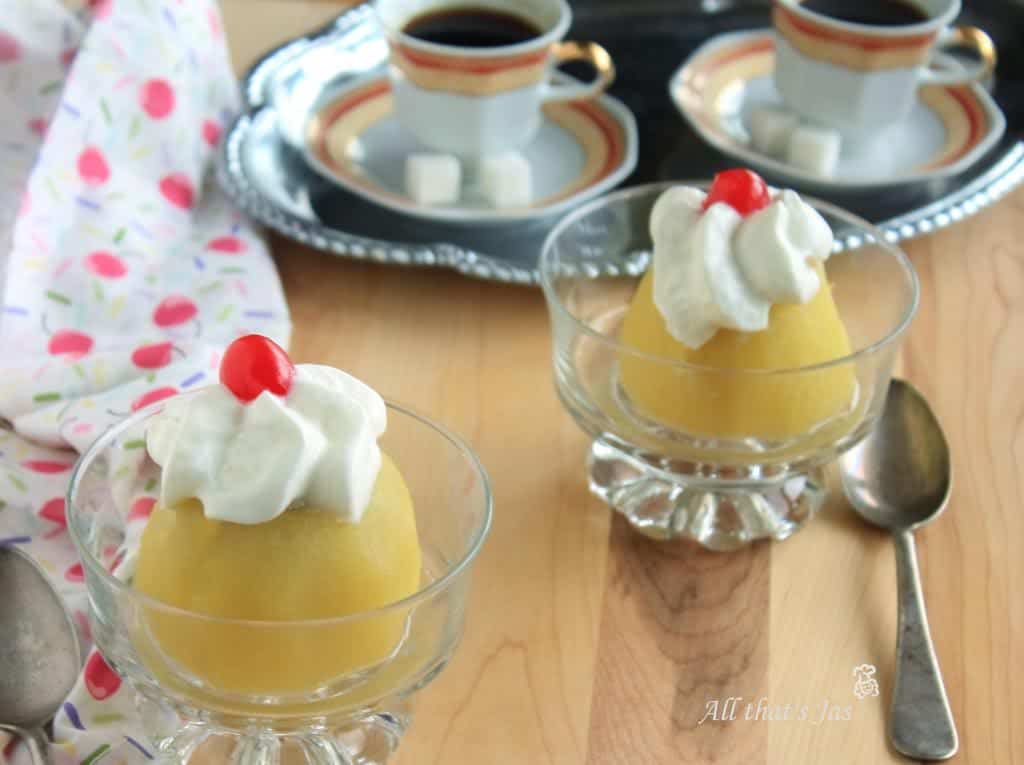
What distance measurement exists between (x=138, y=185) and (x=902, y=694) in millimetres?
684

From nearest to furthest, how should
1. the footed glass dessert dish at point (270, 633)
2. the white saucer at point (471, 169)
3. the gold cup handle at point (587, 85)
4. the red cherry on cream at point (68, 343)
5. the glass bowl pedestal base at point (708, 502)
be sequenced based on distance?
the footed glass dessert dish at point (270, 633) < the glass bowl pedestal base at point (708, 502) < the red cherry on cream at point (68, 343) < the white saucer at point (471, 169) < the gold cup handle at point (587, 85)

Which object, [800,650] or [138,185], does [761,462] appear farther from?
[138,185]

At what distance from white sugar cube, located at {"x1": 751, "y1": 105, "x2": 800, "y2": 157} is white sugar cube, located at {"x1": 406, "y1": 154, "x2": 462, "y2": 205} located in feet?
0.88

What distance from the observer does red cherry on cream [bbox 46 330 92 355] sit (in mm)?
952

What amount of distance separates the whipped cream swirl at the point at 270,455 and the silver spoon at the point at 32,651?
147 mm

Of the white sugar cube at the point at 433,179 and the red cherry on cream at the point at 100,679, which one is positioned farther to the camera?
the white sugar cube at the point at 433,179

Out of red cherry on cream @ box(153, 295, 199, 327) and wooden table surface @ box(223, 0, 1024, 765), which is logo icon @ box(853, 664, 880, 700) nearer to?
wooden table surface @ box(223, 0, 1024, 765)

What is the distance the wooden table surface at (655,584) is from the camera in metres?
0.72

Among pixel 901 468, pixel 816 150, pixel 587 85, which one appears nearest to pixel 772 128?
pixel 816 150

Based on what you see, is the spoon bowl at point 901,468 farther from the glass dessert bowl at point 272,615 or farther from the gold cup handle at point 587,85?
the gold cup handle at point 587,85

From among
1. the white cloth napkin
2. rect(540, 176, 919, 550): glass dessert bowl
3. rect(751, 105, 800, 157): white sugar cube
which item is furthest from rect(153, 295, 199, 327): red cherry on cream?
rect(751, 105, 800, 157): white sugar cube

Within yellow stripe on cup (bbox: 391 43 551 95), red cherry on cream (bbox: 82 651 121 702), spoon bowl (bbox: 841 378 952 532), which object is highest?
yellow stripe on cup (bbox: 391 43 551 95)

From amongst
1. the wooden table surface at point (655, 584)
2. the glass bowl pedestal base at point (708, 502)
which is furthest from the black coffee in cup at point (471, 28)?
the glass bowl pedestal base at point (708, 502)

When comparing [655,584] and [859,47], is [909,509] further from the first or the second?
[859,47]
